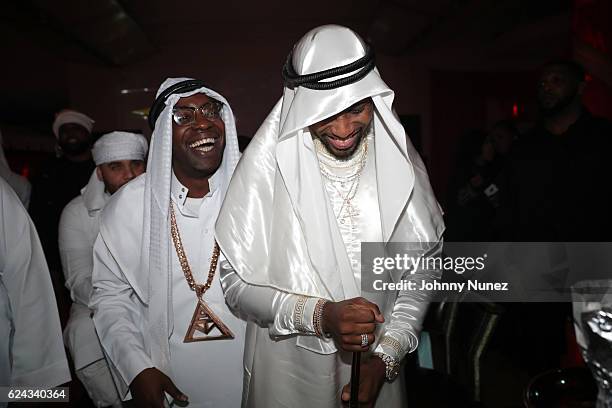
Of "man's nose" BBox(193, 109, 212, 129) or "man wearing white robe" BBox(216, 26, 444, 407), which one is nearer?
"man wearing white robe" BBox(216, 26, 444, 407)

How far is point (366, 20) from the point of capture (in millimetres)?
5020

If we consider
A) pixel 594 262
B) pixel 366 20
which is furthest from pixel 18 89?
pixel 594 262

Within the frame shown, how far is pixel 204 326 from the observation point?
6.29 ft

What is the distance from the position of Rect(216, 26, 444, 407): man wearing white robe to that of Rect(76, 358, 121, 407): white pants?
1.00 metres

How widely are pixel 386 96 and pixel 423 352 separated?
1.48 meters

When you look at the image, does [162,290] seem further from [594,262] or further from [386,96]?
[594,262]

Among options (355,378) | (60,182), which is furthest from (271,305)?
(60,182)

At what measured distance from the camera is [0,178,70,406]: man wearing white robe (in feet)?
5.77

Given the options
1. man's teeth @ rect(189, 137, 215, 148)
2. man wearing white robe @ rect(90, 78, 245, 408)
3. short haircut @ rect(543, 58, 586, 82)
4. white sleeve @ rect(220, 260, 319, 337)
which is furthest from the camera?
short haircut @ rect(543, 58, 586, 82)

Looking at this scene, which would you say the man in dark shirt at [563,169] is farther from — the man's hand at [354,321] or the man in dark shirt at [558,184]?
the man's hand at [354,321]

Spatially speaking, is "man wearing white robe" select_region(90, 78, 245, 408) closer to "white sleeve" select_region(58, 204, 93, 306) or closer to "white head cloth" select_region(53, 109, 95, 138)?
"white sleeve" select_region(58, 204, 93, 306)

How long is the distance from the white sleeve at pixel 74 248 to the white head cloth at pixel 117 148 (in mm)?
341

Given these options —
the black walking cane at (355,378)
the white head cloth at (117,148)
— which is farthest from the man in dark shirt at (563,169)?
the white head cloth at (117,148)

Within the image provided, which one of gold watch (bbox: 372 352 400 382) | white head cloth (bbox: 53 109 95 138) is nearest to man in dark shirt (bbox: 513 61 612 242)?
gold watch (bbox: 372 352 400 382)
